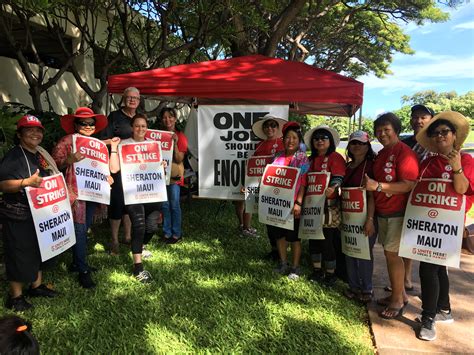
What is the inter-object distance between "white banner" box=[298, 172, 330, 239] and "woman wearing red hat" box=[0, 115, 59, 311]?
2.60 meters

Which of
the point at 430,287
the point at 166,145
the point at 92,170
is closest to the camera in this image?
the point at 430,287

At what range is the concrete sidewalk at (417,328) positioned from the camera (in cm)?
318

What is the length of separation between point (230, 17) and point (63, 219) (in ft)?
22.3

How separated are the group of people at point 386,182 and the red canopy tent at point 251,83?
738 mm

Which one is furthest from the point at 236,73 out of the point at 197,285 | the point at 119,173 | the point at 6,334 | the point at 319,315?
the point at 6,334

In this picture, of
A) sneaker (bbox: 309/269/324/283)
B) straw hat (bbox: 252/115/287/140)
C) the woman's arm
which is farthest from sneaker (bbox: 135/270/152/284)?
straw hat (bbox: 252/115/287/140)

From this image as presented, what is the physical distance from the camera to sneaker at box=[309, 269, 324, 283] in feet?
14.4

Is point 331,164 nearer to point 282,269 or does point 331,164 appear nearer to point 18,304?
point 282,269

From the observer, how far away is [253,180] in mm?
5129

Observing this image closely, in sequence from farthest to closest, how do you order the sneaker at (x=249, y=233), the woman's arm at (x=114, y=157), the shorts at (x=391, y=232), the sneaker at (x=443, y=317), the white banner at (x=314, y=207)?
the sneaker at (x=249, y=233), the woman's arm at (x=114, y=157), the white banner at (x=314, y=207), the sneaker at (x=443, y=317), the shorts at (x=391, y=232)

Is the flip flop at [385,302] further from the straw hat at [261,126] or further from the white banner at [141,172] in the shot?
the white banner at [141,172]

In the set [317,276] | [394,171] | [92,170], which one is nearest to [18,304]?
[92,170]

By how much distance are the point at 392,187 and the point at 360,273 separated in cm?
112

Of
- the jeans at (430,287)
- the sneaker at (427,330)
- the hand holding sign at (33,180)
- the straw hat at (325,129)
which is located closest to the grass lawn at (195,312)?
the sneaker at (427,330)
